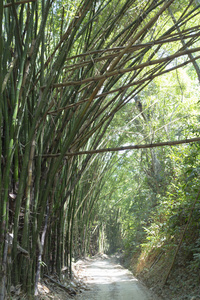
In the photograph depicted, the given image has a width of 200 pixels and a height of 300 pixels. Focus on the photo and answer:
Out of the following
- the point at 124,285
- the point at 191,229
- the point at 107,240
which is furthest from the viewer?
the point at 107,240

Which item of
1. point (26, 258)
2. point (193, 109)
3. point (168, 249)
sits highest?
point (193, 109)

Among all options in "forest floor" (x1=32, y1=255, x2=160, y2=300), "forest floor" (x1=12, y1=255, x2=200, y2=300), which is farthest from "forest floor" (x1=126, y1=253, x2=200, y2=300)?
"forest floor" (x1=32, y1=255, x2=160, y2=300)

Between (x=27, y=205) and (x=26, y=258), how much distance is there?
0.29 m

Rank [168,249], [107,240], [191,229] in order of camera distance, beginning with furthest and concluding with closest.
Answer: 1. [107,240]
2. [168,249]
3. [191,229]

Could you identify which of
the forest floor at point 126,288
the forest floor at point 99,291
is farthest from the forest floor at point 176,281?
the forest floor at point 99,291

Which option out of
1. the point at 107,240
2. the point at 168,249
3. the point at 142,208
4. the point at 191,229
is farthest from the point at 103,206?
the point at 191,229

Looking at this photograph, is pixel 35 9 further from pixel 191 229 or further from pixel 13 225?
pixel 191 229

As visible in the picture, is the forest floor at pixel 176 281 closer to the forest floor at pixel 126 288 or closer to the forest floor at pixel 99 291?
the forest floor at pixel 126 288

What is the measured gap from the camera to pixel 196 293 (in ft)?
7.32

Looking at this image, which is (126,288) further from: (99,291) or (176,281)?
(176,281)

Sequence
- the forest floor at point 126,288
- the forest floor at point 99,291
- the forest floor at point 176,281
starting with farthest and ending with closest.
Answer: the forest floor at point 176,281
the forest floor at point 126,288
the forest floor at point 99,291

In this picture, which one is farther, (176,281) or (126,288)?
(126,288)

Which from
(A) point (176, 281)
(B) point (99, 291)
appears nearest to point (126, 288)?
(B) point (99, 291)

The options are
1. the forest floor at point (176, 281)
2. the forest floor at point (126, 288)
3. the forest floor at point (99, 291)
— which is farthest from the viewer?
the forest floor at point (176, 281)
